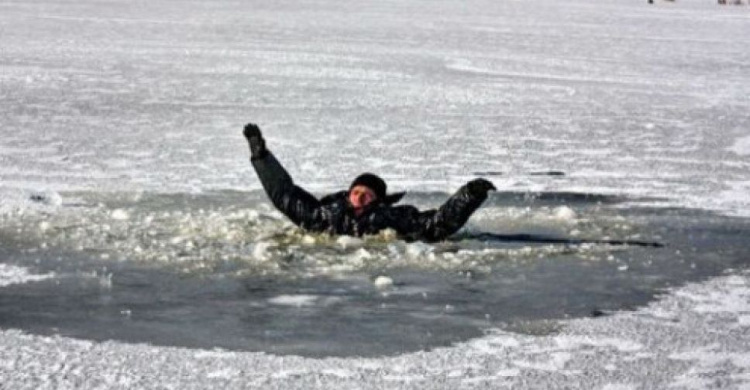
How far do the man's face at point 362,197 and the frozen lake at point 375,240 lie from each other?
0.92ft

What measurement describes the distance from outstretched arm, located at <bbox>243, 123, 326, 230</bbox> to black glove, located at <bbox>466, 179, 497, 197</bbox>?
A: 1076mm

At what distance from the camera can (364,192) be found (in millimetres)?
8836

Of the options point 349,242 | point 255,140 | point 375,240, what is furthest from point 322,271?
point 255,140

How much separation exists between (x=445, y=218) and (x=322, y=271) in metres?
1.12

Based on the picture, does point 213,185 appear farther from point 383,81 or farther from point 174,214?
point 383,81

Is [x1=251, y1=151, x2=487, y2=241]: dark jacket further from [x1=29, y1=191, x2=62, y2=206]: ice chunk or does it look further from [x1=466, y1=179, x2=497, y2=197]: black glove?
[x1=29, y1=191, x2=62, y2=206]: ice chunk

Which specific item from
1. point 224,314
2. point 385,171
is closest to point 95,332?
point 224,314

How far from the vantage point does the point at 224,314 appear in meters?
6.68

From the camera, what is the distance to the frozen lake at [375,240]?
5.89 m

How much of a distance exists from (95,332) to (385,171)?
640 cm

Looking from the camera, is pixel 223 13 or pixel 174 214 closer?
pixel 174 214

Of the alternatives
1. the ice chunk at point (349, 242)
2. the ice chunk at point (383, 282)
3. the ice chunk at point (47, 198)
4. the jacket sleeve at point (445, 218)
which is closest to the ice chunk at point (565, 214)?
the jacket sleeve at point (445, 218)

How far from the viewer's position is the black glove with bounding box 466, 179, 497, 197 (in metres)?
8.38

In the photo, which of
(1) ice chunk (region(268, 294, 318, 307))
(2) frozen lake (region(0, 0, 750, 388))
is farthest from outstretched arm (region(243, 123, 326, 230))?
(1) ice chunk (region(268, 294, 318, 307))
